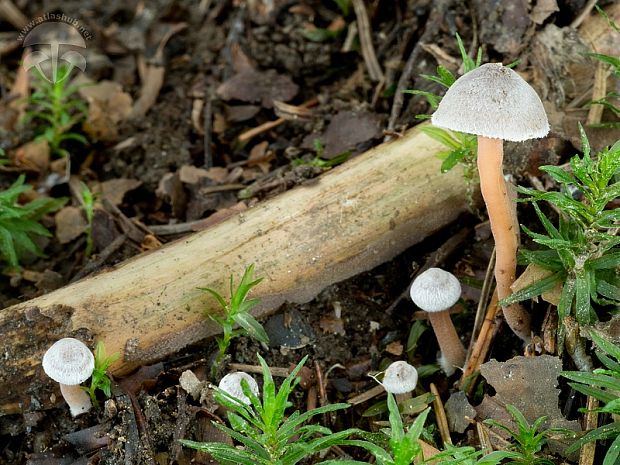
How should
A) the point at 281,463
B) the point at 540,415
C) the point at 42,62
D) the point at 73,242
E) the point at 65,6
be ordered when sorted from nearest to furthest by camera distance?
the point at 281,463 → the point at 540,415 → the point at 73,242 → the point at 42,62 → the point at 65,6

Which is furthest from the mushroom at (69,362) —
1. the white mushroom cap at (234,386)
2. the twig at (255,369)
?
the twig at (255,369)

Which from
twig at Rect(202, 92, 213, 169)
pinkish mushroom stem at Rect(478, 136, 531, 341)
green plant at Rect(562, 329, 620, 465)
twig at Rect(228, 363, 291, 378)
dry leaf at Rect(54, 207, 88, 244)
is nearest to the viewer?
green plant at Rect(562, 329, 620, 465)

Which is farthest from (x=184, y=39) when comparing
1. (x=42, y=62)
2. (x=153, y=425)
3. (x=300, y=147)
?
(x=153, y=425)

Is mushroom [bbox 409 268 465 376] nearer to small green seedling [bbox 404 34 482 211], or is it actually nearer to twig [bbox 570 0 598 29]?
small green seedling [bbox 404 34 482 211]

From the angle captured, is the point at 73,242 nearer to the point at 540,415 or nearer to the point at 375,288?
the point at 375,288

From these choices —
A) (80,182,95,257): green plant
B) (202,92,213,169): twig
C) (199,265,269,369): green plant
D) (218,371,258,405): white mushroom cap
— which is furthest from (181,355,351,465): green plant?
(202,92,213,169): twig

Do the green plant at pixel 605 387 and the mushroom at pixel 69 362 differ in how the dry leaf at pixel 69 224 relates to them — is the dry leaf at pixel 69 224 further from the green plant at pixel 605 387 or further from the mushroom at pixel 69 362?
the green plant at pixel 605 387
